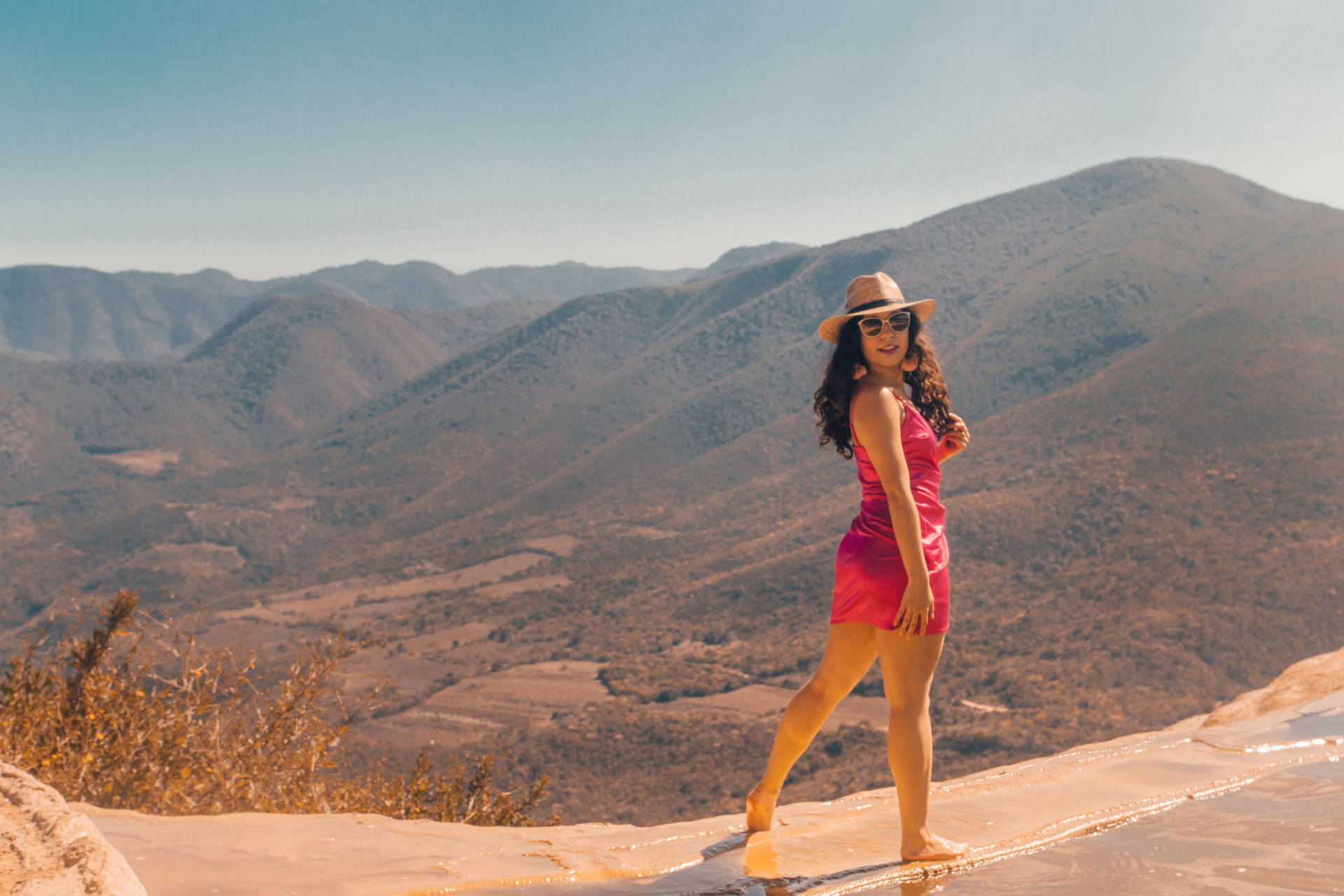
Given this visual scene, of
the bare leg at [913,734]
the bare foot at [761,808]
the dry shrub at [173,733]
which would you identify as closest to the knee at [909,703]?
the bare leg at [913,734]

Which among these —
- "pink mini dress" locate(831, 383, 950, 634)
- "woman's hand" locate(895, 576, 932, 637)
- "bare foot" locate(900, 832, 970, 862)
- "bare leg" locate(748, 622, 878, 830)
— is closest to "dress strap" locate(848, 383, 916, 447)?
→ "pink mini dress" locate(831, 383, 950, 634)

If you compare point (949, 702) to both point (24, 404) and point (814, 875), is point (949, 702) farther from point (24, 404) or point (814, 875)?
point (24, 404)

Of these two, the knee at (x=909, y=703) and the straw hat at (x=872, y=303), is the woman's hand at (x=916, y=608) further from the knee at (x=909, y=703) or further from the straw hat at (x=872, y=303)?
the straw hat at (x=872, y=303)

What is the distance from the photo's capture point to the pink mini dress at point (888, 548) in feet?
9.07

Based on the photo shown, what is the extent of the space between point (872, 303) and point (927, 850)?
1.59 m

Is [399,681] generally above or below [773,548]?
below

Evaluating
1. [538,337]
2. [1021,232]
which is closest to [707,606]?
[1021,232]

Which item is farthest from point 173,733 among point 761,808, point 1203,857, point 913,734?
point 1203,857

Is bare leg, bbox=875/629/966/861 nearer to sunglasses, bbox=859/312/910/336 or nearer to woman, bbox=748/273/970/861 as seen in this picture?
woman, bbox=748/273/970/861

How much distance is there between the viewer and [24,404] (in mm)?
128000

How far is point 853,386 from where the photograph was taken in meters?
2.92

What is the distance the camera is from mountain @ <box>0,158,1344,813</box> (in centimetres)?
2997

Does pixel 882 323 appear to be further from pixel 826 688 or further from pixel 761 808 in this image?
pixel 761 808

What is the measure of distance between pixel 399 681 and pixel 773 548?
19.5 metres
